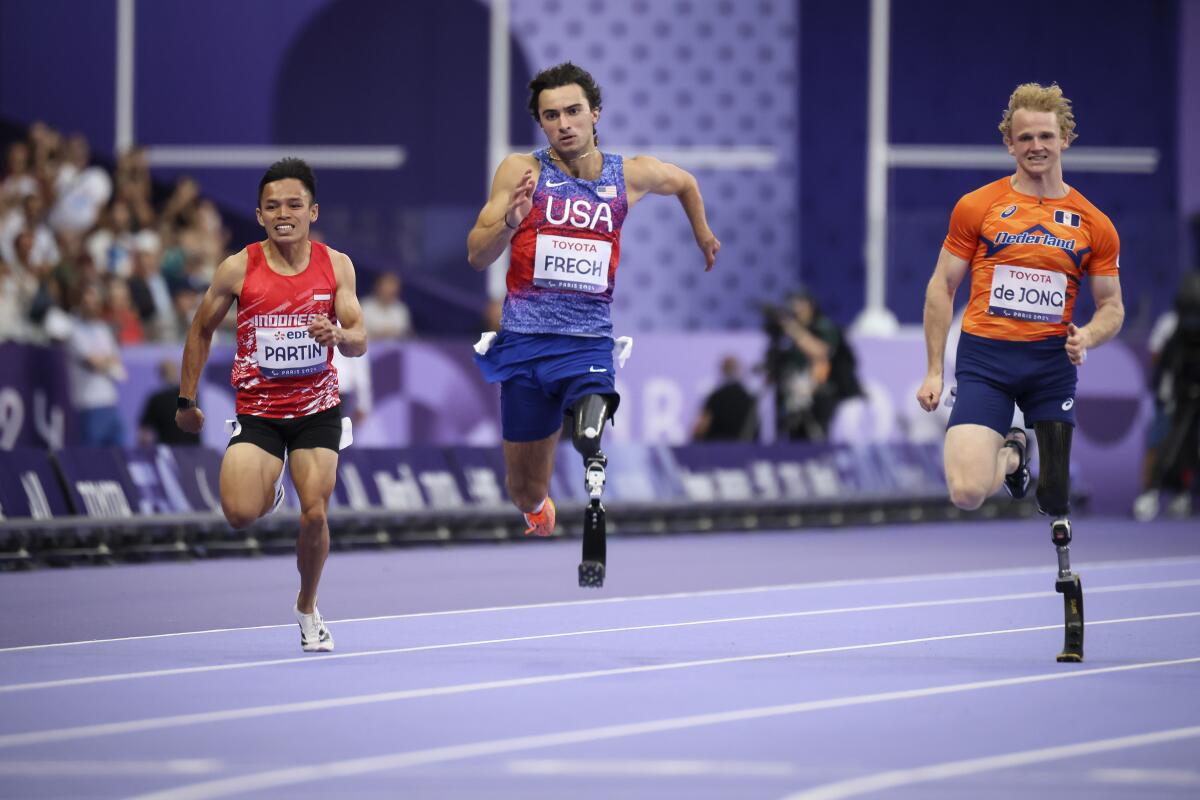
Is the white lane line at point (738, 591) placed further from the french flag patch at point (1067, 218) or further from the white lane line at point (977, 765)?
the white lane line at point (977, 765)

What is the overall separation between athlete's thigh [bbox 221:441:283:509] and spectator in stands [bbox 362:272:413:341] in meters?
10.1

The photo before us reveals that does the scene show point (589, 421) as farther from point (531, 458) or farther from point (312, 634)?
point (312, 634)

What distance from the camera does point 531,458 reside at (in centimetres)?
948

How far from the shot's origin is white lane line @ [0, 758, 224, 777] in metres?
5.64

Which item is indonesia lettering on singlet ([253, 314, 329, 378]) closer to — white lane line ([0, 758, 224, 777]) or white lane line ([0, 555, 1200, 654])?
white lane line ([0, 555, 1200, 654])

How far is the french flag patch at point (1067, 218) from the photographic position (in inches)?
335

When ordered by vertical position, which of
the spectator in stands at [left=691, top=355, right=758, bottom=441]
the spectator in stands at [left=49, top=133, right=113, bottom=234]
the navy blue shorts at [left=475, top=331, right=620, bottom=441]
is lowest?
the spectator in stands at [left=691, top=355, right=758, bottom=441]

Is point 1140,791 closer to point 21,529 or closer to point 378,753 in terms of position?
point 378,753

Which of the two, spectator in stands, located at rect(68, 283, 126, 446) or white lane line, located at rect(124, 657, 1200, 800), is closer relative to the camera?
white lane line, located at rect(124, 657, 1200, 800)

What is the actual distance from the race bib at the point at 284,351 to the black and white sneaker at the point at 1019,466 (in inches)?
120

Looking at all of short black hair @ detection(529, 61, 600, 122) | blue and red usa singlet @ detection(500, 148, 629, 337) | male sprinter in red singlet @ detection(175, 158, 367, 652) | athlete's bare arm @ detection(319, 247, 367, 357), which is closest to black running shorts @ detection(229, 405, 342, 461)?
male sprinter in red singlet @ detection(175, 158, 367, 652)

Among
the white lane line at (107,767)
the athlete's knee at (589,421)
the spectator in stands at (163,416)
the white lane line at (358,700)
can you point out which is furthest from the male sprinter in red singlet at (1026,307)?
the spectator in stands at (163,416)

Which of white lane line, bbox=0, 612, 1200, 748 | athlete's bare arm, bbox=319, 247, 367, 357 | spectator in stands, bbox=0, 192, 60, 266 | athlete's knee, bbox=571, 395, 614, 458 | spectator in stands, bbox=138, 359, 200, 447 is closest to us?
white lane line, bbox=0, 612, 1200, 748

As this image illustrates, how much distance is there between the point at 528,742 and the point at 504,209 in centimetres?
309
